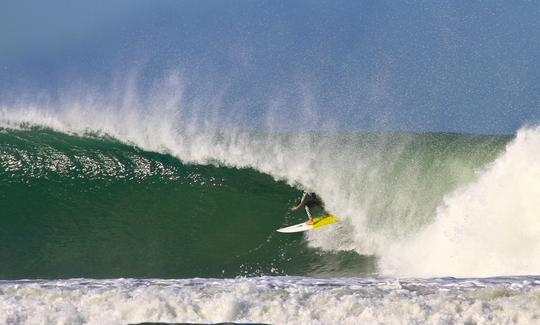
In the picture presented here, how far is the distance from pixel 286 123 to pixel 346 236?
4703 millimetres

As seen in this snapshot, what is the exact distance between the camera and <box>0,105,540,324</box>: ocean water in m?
6.99

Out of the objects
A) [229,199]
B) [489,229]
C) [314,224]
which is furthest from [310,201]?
[489,229]

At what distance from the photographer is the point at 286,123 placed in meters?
14.4

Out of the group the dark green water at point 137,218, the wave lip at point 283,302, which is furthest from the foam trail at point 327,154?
the wave lip at point 283,302

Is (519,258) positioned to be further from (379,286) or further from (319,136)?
(319,136)

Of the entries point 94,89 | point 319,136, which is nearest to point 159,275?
point 319,136

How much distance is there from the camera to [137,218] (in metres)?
10.8

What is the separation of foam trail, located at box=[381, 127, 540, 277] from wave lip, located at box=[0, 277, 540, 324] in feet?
5.47

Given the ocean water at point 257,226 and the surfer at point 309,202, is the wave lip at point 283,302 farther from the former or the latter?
the surfer at point 309,202

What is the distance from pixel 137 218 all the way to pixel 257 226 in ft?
6.70

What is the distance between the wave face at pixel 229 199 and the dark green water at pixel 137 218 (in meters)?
0.03

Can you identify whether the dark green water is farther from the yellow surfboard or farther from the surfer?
the surfer

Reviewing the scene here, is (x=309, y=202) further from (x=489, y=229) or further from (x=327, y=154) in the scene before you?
(x=489, y=229)

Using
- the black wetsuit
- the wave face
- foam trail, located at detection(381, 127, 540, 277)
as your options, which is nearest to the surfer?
the black wetsuit
